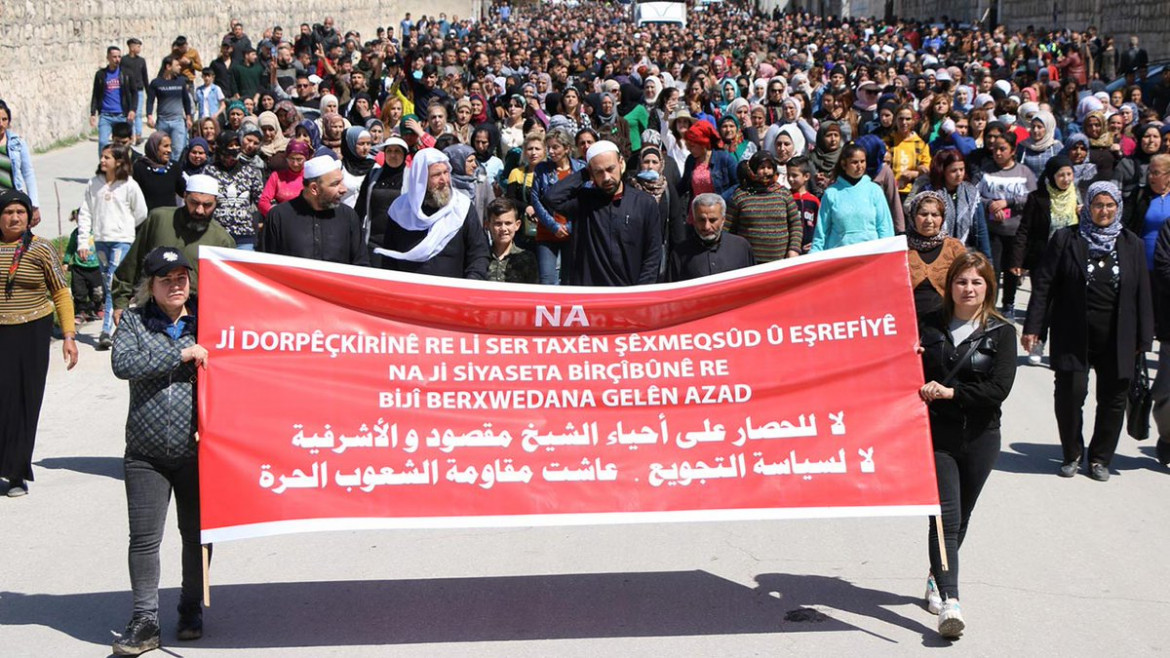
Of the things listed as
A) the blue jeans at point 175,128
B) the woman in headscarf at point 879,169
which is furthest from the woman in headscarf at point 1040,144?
the blue jeans at point 175,128

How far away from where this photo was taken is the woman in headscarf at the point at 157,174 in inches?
475

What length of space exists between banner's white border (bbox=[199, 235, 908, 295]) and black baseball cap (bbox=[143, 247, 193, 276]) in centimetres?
19

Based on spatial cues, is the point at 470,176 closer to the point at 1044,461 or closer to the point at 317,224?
the point at 317,224

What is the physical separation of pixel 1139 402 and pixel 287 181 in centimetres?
617

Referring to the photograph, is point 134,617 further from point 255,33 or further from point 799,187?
point 255,33

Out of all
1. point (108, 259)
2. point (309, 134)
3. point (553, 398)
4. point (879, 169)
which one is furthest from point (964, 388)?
point (309, 134)

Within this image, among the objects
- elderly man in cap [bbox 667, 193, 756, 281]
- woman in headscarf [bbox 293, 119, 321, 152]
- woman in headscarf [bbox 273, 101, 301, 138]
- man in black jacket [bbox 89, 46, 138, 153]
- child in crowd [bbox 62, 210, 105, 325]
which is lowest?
child in crowd [bbox 62, 210, 105, 325]

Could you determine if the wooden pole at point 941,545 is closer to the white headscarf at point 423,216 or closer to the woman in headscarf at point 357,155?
the white headscarf at point 423,216

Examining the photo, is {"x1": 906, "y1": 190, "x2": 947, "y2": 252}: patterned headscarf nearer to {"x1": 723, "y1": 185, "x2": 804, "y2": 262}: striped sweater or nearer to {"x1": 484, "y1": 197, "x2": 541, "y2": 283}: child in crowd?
{"x1": 484, "y1": 197, "x2": 541, "y2": 283}: child in crowd

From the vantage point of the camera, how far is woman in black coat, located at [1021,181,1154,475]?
871 cm

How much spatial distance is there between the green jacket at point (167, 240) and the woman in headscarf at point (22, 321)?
349 millimetres

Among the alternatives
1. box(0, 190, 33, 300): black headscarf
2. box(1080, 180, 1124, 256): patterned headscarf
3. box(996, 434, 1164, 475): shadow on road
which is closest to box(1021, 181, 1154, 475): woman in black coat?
box(1080, 180, 1124, 256): patterned headscarf

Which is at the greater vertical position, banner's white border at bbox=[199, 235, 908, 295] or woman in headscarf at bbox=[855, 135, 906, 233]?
woman in headscarf at bbox=[855, 135, 906, 233]

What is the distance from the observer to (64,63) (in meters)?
25.0
